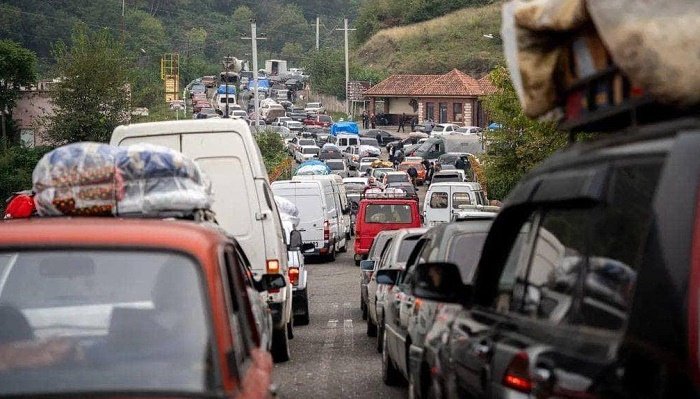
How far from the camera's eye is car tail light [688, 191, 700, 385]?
11.3ft

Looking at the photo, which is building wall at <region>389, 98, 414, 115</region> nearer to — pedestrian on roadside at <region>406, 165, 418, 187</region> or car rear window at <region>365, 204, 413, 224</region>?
pedestrian on roadside at <region>406, 165, 418, 187</region>

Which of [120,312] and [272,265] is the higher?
[120,312]

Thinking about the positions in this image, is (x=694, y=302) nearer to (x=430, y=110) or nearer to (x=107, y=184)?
(x=107, y=184)

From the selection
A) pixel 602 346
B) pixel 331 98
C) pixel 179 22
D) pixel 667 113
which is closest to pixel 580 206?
pixel 667 113

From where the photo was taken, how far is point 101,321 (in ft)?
17.4

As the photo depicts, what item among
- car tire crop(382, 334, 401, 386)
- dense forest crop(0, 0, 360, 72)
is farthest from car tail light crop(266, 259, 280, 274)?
dense forest crop(0, 0, 360, 72)

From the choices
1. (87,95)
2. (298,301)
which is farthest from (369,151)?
(298,301)

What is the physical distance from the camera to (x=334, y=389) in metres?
12.5

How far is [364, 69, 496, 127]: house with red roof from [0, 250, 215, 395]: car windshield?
91.3 metres

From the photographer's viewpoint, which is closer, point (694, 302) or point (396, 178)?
point (694, 302)

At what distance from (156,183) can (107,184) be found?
0.34 m

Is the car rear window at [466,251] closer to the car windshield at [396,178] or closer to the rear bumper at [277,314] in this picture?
the rear bumper at [277,314]

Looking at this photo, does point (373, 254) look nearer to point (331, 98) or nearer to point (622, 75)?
point (622, 75)

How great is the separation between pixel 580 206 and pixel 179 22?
179 meters
